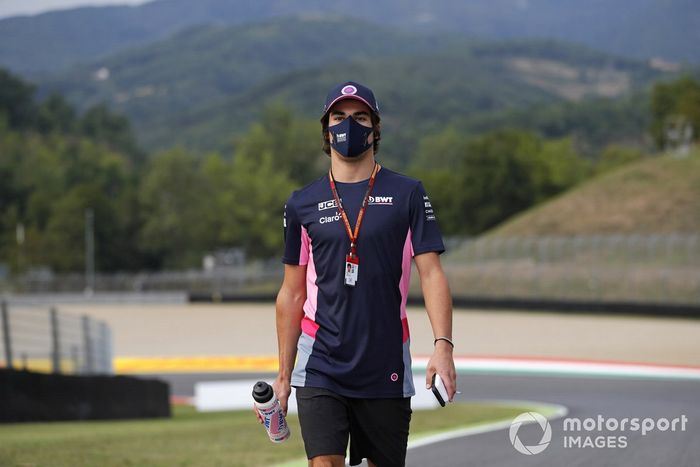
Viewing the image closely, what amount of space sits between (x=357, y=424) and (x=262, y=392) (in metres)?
0.38

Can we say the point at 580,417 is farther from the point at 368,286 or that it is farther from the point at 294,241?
the point at 368,286

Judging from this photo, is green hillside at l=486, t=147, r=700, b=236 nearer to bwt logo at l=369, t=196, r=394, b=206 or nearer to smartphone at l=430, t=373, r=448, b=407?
bwt logo at l=369, t=196, r=394, b=206

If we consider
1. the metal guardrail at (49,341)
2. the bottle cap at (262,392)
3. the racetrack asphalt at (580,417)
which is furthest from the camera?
the metal guardrail at (49,341)

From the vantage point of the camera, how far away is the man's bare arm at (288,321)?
4.91m

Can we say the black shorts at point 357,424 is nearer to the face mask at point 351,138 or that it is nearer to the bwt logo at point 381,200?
the bwt logo at point 381,200

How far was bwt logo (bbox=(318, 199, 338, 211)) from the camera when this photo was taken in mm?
4738

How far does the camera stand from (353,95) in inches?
190

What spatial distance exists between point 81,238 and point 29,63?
23.3 metres

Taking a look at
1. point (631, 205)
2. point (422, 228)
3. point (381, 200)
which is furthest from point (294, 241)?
point (631, 205)

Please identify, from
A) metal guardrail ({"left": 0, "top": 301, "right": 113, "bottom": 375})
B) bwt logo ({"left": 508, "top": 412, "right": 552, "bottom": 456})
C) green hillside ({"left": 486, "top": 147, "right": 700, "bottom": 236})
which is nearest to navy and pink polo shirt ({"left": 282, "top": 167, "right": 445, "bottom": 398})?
bwt logo ({"left": 508, "top": 412, "right": 552, "bottom": 456})

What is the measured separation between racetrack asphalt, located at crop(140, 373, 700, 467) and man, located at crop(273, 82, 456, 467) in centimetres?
318

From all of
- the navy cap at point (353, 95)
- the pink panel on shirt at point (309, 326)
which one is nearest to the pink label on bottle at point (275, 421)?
the pink panel on shirt at point (309, 326)

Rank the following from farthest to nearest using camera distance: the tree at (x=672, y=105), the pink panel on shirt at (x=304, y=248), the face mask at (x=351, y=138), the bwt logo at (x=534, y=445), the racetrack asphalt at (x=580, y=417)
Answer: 1. the tree at (x=672, y=105)
2. the bwt logo at (x=534, y=445)
3. the racetrack asphalt at (x=580, y=417)
4. the pink panel on shirt at (x=304, y=248)
5. the face mask at (x=351, y=138)

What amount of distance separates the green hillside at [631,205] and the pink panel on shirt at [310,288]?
65.6 metres
